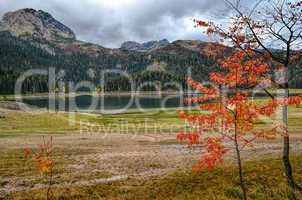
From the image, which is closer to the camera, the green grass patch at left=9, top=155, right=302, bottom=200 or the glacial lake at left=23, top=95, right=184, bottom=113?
the green grass patch at left=9, top=155, right=302, bottom=200

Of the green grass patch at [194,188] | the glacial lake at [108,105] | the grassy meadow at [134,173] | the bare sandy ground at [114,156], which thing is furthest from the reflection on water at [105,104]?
the green grass patch at [194,188]

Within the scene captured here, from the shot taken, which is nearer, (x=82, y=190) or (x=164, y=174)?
(x=82, y=190)

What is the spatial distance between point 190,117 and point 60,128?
44100mm

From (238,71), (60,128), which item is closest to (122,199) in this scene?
(238,71)

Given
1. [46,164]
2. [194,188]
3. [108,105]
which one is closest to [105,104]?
[108,105]

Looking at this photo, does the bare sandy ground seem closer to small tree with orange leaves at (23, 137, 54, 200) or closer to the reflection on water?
small tree with orange leaves at (23, 137, 54, 200)

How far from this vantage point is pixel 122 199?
1688 cm

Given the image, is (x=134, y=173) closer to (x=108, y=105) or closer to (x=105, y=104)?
(x=108, y=105)

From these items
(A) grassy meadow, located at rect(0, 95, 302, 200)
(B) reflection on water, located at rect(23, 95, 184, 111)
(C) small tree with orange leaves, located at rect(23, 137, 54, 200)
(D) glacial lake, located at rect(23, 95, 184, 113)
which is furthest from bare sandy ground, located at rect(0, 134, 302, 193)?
(B) reflection on water, located at rect(23, 95, 184, 111)

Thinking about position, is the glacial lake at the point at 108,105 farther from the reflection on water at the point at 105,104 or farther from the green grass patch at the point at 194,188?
the green grass patch at the point at 194,188

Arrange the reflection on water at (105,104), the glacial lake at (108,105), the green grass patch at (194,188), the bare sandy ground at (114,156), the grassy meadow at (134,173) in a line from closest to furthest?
the green grass patch at (194,188), the grassy meadow at (134,173), the bare sandy ground at (114,156), the glacial lake at (108,105), the reflection on water at (105,104)

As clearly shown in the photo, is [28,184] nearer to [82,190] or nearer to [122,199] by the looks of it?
[82,190]

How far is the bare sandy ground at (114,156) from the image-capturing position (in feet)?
71.8

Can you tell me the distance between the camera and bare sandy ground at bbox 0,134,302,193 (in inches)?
862
